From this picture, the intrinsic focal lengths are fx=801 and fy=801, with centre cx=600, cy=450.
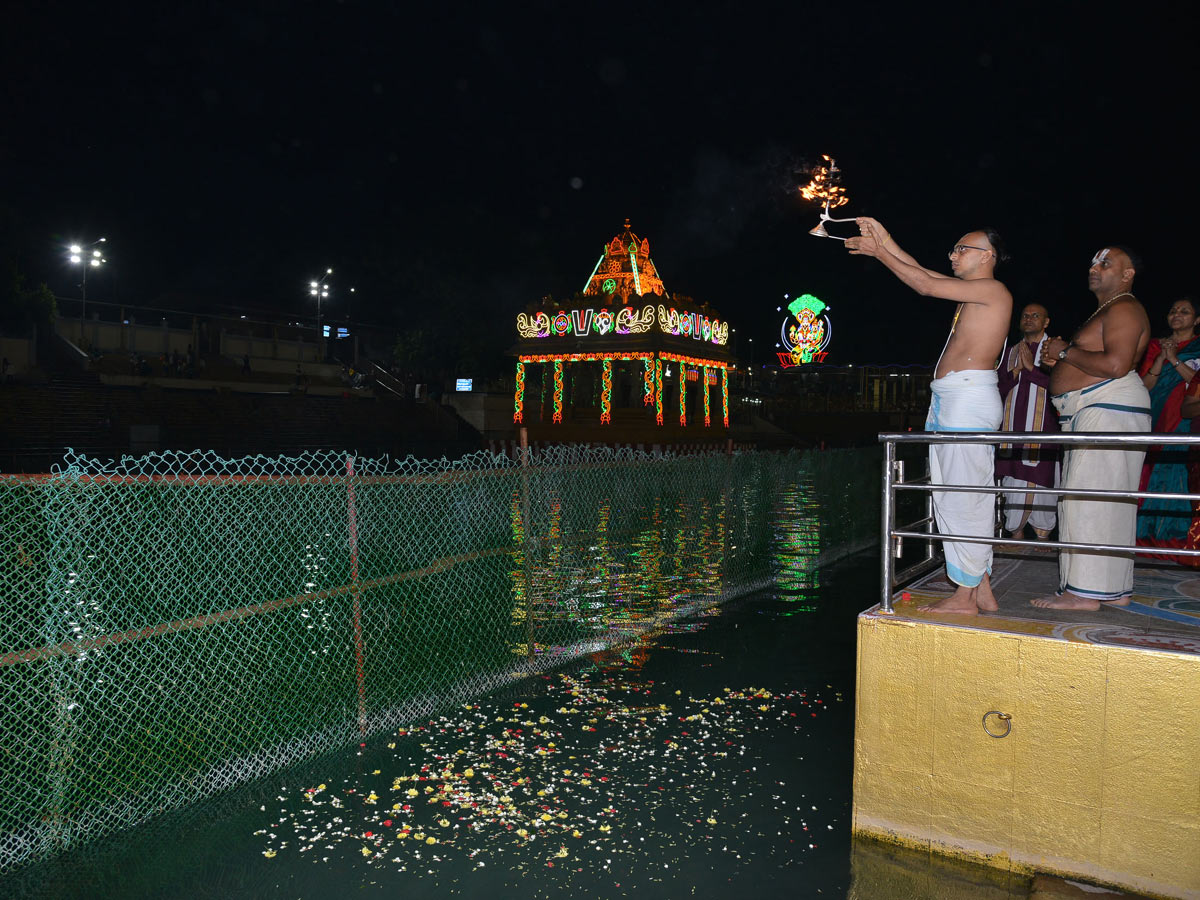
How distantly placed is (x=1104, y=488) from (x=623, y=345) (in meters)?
24.8

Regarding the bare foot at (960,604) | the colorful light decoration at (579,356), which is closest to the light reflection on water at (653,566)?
the bare foot at (960,604)

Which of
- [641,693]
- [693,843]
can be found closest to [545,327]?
[641,693]

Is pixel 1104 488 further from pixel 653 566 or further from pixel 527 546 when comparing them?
pixel 653 566

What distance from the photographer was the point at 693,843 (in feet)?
12.2

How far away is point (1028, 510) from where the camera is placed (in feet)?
22.2

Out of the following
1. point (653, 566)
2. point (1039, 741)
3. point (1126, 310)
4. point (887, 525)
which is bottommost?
point (653, 566)

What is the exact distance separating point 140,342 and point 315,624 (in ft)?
148

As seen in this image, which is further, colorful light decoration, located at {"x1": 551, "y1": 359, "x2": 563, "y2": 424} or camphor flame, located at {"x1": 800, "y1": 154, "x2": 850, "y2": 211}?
colorful light decoration, located at {"x1": 551, "y1": 359, "x2": 563, "y2": 424}

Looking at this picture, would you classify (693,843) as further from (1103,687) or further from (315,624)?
(315,624)

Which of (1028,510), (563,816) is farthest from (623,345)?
(563,816)

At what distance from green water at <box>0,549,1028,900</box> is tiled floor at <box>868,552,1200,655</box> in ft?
3.49

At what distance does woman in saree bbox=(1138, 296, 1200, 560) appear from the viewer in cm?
569

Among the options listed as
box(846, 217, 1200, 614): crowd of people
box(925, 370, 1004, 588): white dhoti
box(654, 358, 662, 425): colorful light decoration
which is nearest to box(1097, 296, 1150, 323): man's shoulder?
box(846, 217, 1200, 614): crowd of people

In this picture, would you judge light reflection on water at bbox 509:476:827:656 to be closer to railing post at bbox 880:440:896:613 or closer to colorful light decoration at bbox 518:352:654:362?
railing post at bbox 880:440:896:613
